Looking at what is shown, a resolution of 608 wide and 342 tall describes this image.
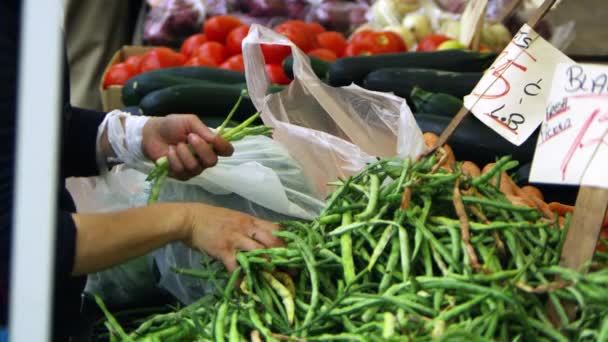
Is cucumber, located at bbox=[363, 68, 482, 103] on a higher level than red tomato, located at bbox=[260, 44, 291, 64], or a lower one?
higher

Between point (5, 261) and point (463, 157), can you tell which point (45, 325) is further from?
point (463, 157)

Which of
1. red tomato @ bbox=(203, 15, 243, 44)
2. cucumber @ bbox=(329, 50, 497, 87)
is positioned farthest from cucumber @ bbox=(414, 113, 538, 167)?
red tomato @ bbox=(203, 15, 243, 44)

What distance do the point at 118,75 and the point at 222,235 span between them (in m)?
2.12

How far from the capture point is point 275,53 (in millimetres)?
3150

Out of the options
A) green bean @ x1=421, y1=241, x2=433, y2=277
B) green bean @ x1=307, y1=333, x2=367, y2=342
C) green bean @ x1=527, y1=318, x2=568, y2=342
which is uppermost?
green bean @ x1=527, y1=318, x2=568, y2=342

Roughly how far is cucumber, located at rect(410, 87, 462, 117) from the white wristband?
3.69ft

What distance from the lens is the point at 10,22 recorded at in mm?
1102

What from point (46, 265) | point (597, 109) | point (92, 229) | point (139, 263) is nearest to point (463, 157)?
point (139, 263)

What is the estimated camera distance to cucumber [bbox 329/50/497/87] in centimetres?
292

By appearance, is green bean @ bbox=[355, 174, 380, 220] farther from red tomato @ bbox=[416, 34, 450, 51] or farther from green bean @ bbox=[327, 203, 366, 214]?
red tomato @ bbox=[416, 34, 450, 51]

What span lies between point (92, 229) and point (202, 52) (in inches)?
93.6

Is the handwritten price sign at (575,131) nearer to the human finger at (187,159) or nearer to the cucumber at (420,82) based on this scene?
the human finger at (187,159)

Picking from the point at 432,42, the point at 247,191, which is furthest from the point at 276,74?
the point at 247,191

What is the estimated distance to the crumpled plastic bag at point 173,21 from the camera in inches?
165
